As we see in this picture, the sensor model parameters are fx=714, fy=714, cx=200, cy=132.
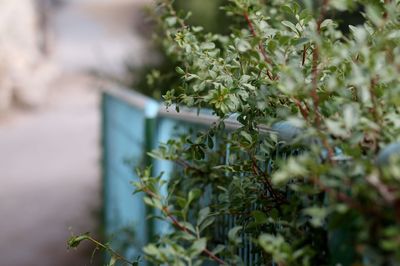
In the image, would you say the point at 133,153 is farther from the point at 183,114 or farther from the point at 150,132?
the point at 183,114

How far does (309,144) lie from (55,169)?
297 inches

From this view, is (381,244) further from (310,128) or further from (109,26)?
(109,26)

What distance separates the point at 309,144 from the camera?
3.89ft

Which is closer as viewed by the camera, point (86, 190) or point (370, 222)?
point (370, 222)

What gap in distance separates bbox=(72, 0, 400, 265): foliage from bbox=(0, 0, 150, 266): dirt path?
2.16 feet

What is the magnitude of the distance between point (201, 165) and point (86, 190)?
17.6ft

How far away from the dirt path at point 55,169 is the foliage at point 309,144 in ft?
2.16

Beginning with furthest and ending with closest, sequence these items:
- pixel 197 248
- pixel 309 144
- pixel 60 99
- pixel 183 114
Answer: pixel 60 99 → pixel 183 114 → pixel 197 248 → pixel 309 144

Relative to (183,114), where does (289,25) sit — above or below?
above

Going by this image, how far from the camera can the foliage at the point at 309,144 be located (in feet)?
3.26

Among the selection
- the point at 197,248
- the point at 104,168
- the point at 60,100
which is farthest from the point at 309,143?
the point at 60,100

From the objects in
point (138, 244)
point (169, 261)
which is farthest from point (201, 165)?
point (138, 244)

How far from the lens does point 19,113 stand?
1359 cm

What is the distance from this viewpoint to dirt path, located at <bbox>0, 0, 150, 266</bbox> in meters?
5.46
